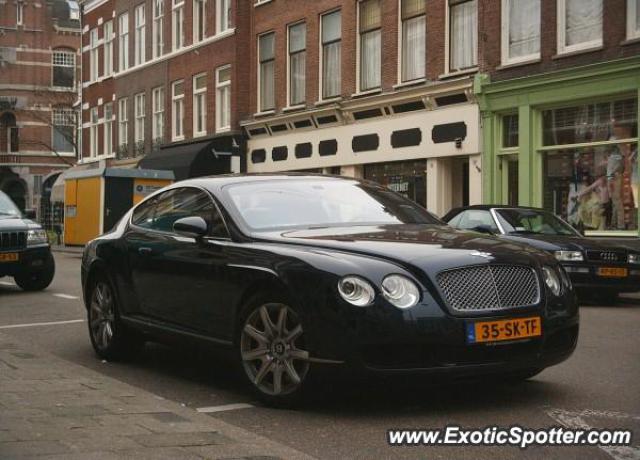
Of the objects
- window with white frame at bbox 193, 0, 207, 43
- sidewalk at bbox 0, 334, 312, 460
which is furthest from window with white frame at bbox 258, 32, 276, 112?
sidewalk at bbox 0, 334, 312, 460

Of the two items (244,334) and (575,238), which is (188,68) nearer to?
(575,238)

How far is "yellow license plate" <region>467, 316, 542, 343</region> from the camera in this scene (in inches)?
206

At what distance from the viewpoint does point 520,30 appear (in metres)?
20.3

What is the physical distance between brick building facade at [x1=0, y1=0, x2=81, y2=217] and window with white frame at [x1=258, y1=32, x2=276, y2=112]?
120ft

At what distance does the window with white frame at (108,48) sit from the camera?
42.3m

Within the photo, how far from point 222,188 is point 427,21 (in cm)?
1666

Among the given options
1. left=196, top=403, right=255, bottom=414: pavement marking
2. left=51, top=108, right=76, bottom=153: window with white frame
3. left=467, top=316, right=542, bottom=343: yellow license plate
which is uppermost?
left=51, top=108, right=76, bottom=153: window with white frame

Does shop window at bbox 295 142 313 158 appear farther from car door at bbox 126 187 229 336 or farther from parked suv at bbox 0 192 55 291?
car door at bbox 126 187 229 336

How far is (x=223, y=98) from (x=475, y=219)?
64.3ft

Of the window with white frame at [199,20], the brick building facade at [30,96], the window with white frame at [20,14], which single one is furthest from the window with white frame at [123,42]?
the window with white frame at [20,14]

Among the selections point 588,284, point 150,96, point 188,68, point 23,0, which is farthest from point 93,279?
point 23,0

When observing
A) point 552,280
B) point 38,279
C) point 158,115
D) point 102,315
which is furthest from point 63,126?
point 552,280

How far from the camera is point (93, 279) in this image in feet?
26.4

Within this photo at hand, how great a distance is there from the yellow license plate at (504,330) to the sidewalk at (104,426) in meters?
1.36
